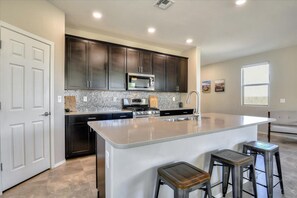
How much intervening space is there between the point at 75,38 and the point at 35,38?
100 cm

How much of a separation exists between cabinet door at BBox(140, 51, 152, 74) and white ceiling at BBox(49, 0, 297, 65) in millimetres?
360

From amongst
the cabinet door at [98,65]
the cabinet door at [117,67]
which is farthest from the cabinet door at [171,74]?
the cabinet door at [98,65]

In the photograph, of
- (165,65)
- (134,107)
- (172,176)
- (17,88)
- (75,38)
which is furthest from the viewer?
(165,65)

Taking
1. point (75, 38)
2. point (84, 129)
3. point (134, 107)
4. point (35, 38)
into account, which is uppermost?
point (75, 38)

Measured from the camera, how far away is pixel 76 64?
3338mm

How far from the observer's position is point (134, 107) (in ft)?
13.8

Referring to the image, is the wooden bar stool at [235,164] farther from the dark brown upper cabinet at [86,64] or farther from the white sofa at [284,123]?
the white sofa at [284,123]

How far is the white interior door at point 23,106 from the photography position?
80.1 inches

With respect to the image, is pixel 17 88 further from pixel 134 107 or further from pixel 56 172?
pixel 134 107

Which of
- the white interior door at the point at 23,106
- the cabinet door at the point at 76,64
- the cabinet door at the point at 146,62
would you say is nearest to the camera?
the white interior door at the point at 23,106

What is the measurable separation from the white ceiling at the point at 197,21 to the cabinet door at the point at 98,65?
41cm

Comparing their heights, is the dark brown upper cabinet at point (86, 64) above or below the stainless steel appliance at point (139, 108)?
above

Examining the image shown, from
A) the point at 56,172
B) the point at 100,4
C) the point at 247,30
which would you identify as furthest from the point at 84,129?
the point at 247,30

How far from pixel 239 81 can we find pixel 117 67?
4477mm
